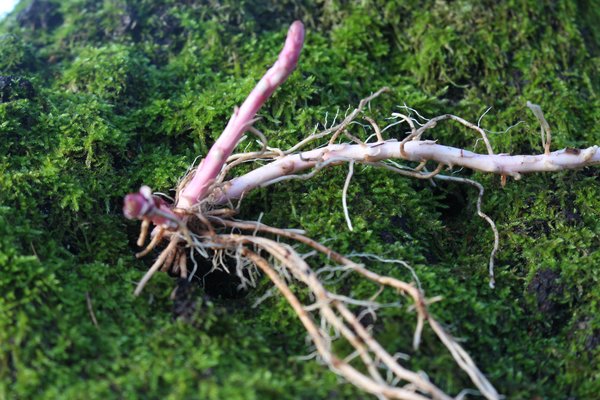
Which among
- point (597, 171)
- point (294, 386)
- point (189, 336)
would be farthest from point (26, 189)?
point (597, 171)

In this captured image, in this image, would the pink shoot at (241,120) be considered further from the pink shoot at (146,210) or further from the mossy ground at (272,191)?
the mossy ground at (272,191)

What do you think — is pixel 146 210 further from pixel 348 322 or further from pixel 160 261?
pixel 348 322

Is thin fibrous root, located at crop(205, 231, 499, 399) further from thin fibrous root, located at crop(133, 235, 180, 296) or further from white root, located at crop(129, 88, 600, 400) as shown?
thin fibrous root, located at crop(133, 235, 180, 296)

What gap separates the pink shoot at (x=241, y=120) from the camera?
177 cm

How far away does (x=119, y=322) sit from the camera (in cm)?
167

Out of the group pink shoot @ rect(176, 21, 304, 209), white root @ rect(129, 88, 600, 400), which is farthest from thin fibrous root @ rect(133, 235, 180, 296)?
pink shoot @ rect(176, 21, 304, 209)

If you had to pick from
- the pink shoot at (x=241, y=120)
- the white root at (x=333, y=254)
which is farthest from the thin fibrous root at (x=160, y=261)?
the pink shoot at (x=241, y=120)

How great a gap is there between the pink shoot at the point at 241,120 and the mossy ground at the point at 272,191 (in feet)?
0.79

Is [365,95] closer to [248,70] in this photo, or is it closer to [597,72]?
[248,70]

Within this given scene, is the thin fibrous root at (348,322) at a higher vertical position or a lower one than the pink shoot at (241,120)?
lower

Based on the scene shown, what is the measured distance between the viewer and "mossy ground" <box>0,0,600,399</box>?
1.58m

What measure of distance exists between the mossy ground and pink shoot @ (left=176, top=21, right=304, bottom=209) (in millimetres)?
242

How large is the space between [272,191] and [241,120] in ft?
1.08

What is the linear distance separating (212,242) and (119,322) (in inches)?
13.9
